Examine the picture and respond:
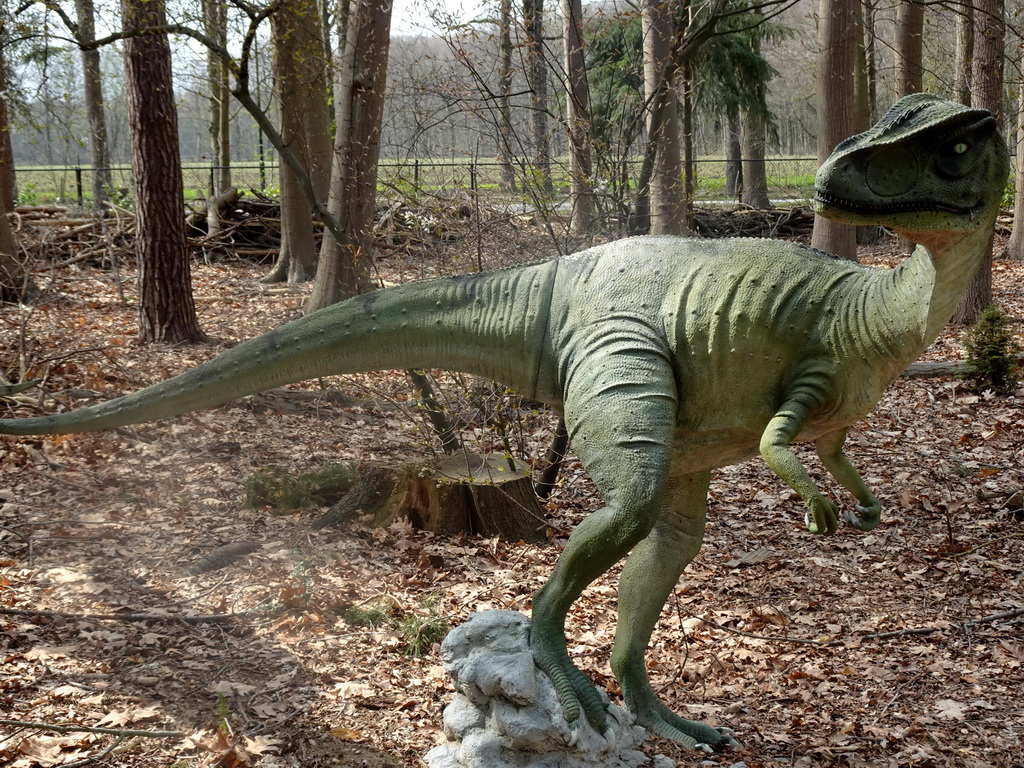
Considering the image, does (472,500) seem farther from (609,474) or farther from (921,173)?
(921,173)

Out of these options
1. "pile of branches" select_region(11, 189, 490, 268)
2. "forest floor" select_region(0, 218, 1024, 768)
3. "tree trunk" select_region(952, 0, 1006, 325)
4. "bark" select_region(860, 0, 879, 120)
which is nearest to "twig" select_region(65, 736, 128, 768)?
"forest floor" select_region(0, 218, 1024, 768)

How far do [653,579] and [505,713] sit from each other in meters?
0.89

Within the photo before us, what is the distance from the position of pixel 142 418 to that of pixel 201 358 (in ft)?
21.9

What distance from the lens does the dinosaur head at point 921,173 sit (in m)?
2.75

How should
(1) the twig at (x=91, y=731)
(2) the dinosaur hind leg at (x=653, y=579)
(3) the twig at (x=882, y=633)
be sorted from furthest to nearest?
(3) the twig at (x=882, y=633) < (2) the dinosaur hind leg at (x=653, y=579) < (1) the twig at (x=91, y=731)

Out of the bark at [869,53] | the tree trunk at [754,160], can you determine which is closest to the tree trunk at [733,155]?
the tree trunk at [754,160]

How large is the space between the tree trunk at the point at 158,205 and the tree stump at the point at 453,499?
4.57 metres

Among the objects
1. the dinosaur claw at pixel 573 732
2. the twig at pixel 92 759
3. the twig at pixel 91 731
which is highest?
the dinosaur claw at pixel 573 732

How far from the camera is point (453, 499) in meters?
6.56

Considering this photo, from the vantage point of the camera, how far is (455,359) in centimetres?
354

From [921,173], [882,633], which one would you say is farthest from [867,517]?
[882,633]

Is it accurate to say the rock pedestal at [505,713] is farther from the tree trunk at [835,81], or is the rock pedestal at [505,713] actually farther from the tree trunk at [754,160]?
the tree trunk at [754,160]

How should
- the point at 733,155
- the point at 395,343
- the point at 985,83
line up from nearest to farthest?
the point at 395,343 < the point at 985,83 < the point at 733,155

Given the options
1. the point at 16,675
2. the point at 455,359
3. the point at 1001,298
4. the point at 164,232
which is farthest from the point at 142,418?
the point at 1001,298
